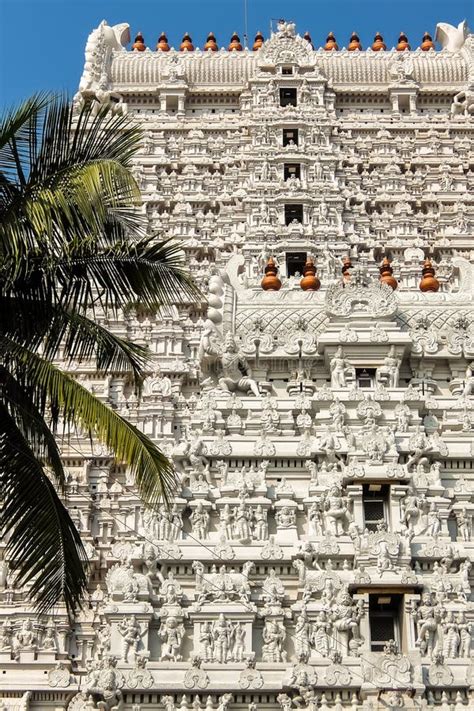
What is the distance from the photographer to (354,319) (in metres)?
31.5

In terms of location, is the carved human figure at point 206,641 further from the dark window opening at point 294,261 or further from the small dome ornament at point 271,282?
the dark window opening at point 294,261

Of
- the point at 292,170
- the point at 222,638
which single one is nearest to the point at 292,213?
the point at 292,170

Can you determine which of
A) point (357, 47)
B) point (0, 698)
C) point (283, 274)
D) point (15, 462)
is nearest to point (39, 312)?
point (15, 462)

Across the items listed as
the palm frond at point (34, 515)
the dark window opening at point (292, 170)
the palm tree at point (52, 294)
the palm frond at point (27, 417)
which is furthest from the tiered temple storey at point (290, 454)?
the palm frond at point (34, 515)

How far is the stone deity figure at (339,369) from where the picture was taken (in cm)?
3015

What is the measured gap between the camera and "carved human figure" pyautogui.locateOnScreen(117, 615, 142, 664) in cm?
2392

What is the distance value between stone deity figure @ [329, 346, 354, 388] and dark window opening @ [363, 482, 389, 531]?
3.59 m

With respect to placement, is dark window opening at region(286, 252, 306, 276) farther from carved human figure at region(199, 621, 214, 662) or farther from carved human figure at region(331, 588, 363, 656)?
carved human figure at region(199, 621, 214, 662)

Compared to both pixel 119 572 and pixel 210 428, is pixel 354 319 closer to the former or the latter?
pixel 210 428

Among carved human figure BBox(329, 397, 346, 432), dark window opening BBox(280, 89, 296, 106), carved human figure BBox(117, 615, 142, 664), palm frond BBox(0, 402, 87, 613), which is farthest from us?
dark window opening BBox(280, 89, 296, 106)

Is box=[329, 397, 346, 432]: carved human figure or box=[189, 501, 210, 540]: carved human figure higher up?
box=[329, 397, 346, 432]: carved human figure

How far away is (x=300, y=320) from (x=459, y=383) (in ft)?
13.5

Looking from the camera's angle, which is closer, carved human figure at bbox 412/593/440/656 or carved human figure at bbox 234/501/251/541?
carved human figure at bbox 412/593/440/656

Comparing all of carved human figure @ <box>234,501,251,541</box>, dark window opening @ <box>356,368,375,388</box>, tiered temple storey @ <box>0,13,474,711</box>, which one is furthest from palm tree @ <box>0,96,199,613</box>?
dark window opening @ <box>356,368,375,388</box>
